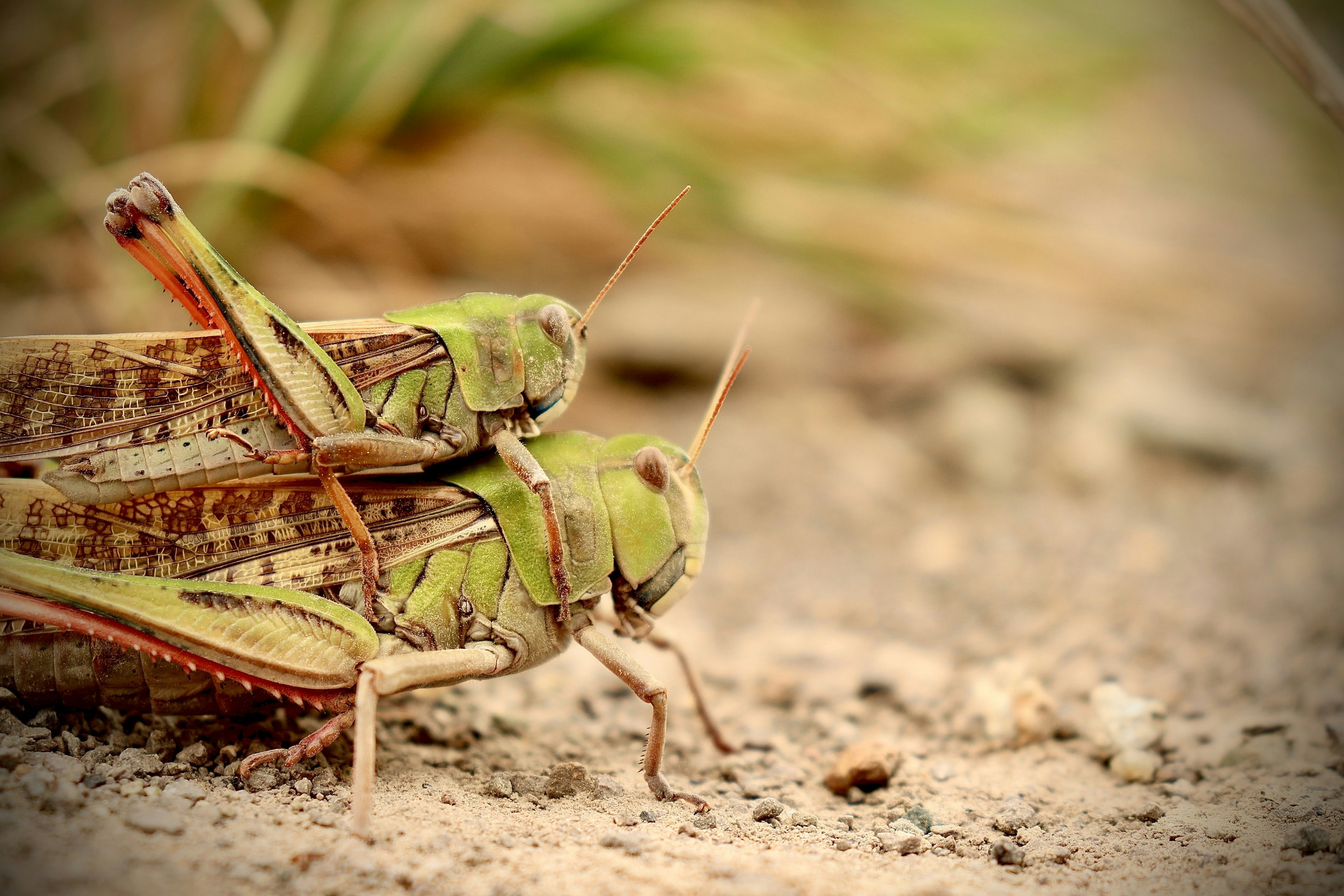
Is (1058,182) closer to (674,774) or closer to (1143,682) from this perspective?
(1143,682)

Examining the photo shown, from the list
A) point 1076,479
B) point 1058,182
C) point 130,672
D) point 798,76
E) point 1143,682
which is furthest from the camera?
point 1058,182

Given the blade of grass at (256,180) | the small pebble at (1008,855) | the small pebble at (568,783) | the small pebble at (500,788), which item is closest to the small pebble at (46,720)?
the small pebble at (500,788)

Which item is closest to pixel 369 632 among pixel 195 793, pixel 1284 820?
pixel 195 793

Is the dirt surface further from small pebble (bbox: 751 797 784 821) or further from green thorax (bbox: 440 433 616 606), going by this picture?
green thorax (bbox: 440 433 616 606)

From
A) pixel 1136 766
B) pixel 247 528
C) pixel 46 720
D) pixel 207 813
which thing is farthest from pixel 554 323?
pixel 1136 766

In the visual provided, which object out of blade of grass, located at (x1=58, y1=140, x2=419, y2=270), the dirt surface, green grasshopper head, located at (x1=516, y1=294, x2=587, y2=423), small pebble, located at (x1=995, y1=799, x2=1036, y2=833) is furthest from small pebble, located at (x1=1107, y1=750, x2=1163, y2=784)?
blade of grass, located at (x1=58, y1=140, x2=419, y2=270)

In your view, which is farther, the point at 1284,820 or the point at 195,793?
the point at 1284,820
